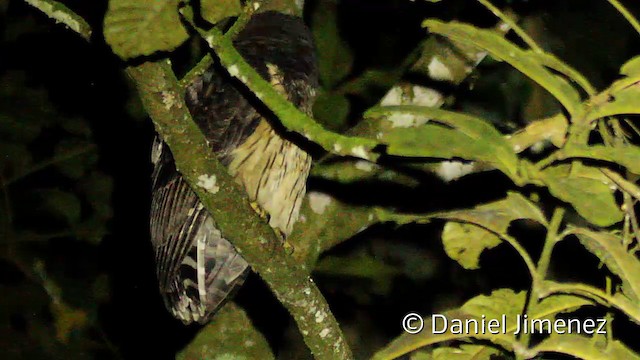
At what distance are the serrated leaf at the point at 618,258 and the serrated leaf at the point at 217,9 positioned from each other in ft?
2.10

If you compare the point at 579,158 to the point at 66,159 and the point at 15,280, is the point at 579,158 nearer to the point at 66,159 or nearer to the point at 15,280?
the point at 66,159

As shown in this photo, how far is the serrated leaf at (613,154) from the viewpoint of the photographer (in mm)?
1122

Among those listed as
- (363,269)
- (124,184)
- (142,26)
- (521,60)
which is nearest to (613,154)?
(521,60)

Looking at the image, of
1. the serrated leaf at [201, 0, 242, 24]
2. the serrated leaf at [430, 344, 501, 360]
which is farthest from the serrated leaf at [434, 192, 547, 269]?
the serrated leaf at [201, 0, 242, 24]

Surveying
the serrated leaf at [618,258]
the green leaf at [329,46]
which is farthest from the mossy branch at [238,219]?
the green leaf at [329,46]

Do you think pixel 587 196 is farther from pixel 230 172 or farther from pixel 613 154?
pixel 230 172

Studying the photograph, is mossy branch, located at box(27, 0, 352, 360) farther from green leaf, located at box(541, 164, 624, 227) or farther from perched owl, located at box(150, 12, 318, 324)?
perched owl, located at box(150, 12, 318, 324)

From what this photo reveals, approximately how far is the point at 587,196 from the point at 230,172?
203 centimetres

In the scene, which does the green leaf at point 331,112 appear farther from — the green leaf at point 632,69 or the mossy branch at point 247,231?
the green leaf at point 632,69

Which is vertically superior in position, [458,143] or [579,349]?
[458,143]

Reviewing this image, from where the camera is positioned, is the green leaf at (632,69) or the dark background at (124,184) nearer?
the green leaf at (632,69)

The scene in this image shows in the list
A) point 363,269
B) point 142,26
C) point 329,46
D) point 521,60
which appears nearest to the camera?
point 142,26

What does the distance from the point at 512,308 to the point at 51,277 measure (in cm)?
404

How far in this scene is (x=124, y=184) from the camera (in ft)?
15.9
